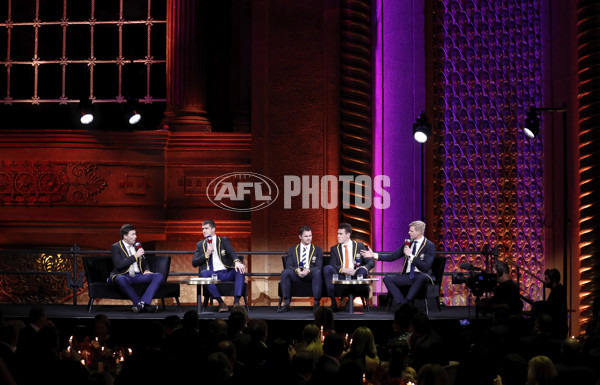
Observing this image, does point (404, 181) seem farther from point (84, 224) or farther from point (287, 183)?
point (84, 224)

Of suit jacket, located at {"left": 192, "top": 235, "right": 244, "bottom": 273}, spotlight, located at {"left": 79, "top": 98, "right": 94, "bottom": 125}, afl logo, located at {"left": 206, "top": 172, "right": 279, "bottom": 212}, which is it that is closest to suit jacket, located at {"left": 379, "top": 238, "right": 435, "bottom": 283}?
suit jacket, located at {"left": 192, "top": 235, "right": 244, "bottom": 273}

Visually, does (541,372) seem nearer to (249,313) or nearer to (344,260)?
(249,313)

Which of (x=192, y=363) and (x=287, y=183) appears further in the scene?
(x=287, y=183)

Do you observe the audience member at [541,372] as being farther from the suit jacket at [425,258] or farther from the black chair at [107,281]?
the black chair at [107,281]

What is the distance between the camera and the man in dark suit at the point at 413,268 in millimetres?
10031

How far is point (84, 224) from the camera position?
11.8 metres

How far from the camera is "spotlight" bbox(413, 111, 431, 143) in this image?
10.8 metres

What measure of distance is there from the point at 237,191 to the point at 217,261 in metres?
1.78

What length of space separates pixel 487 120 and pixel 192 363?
8073mm

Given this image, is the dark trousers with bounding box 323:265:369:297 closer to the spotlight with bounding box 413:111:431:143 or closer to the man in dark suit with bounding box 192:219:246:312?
the man in dark suit with bounding box 192:219:246:312

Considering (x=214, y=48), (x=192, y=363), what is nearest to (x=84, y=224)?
(x=214, y=48)

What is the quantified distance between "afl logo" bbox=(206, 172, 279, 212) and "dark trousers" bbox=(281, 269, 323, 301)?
5.53 ft

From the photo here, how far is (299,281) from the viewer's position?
33.9 ft

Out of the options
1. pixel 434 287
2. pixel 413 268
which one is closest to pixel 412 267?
pixel 413 268
